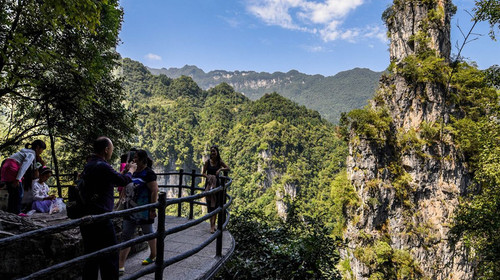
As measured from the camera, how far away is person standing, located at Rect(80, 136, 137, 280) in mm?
2477

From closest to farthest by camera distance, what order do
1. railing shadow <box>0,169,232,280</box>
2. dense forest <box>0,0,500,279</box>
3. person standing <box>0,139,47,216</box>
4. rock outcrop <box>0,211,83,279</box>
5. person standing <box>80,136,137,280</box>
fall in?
railing shadow <box>0,169,232,280</box>
rock outcrop <box>0,211,83,279</box>
person standing <box>80,136,137,280</box>
person standing <box>0,139,47,216</box>
dense forest <box>0,0,500,279</box>

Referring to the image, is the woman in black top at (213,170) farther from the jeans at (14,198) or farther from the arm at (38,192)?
the arm at (38,192)

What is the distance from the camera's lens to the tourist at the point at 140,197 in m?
3.25

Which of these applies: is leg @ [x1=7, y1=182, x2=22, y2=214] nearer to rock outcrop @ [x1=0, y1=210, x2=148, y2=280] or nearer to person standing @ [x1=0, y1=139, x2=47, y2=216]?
person standing @ [x1=0, y1=139, x2=47, y2=216]

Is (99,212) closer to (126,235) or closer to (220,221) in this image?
(126,235)

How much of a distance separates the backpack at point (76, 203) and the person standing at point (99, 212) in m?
0.04

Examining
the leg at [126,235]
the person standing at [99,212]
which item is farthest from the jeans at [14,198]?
the person standing at [99,212]

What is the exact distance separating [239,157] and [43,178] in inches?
2871

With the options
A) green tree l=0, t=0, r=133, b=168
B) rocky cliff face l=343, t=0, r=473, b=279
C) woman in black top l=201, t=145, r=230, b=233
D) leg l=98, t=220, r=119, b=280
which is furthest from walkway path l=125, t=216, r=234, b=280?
rocky cliff face l=343, t=0, r=473, b=279

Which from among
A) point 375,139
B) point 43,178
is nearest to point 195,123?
point 375,139

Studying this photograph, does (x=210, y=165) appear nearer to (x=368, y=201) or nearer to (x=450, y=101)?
(x=368, y=201)

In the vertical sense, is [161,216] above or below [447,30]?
below

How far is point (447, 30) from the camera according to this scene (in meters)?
29.4

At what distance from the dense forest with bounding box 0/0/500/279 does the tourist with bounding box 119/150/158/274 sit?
1.86 meters
